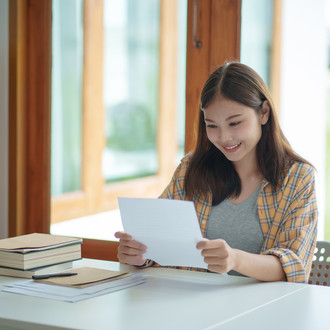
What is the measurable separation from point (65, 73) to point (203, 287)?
1.93 m

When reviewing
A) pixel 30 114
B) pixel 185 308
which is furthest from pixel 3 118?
pixel 185 308

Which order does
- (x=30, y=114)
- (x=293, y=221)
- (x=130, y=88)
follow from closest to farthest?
(x=293, y=221) < (x=130, y=88) < (x=30, y=114)

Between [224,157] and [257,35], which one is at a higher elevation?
[257,35]

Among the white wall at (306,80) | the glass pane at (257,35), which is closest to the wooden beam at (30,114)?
the glass pane at (257,35)

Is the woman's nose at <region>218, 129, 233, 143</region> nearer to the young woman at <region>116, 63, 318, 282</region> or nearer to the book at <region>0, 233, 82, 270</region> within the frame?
the young woman at <region>116, 63, 318, 282</region>

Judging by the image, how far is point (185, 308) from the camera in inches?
52.4

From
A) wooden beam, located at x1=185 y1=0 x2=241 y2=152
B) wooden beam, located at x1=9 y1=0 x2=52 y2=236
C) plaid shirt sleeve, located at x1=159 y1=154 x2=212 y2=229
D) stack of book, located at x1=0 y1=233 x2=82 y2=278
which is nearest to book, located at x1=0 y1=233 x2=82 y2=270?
stack of book, located at x1=0 y1=233 x2=82 y2=278

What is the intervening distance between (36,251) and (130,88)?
1.55 meters

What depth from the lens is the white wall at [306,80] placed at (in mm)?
2555

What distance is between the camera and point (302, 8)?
2574 millimetres

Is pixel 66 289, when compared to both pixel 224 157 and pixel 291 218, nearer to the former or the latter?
pixel 291 218

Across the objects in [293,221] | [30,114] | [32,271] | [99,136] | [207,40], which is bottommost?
[32,271]

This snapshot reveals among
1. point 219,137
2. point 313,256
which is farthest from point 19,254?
point 313,256

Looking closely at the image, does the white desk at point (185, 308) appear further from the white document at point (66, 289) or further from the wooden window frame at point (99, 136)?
the wooden window frame at point (99, 136)
